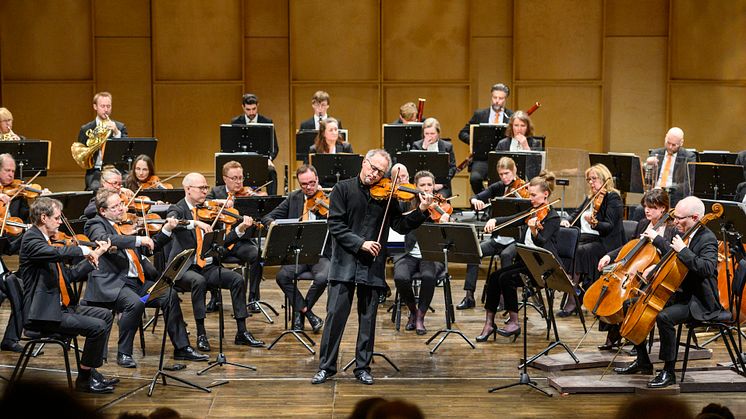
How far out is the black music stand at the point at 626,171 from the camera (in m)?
8.54

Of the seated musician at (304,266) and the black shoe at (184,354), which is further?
the seated musician at (304,266)

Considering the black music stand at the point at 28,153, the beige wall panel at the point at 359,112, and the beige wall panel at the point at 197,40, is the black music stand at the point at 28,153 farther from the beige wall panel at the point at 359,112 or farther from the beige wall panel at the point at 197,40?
the beige wall panel at the point at 359,112

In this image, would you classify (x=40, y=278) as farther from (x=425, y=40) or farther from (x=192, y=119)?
(x=425, y=40)

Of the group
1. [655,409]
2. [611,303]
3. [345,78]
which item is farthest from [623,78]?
[655,409]

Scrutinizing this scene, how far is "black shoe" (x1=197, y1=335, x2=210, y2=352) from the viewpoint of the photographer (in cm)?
657

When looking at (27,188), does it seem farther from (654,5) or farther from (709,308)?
(654,5)

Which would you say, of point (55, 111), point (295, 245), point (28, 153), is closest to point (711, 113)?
point (295, 245)

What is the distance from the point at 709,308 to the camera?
5594 mm

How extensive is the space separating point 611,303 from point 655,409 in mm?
4084

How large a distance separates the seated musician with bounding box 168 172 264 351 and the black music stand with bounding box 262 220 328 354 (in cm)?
26

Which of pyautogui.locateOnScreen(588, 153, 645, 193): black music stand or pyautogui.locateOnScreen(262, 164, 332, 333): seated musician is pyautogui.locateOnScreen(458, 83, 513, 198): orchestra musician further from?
pyautogui.locateOnScreen(262, 164, 332, 333): seated musician

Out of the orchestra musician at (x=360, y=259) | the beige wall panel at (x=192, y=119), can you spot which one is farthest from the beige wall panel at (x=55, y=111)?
the orchestra musician at (x=360, y=259)

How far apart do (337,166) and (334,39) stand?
3.87m

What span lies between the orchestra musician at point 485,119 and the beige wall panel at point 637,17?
96.2 inches
